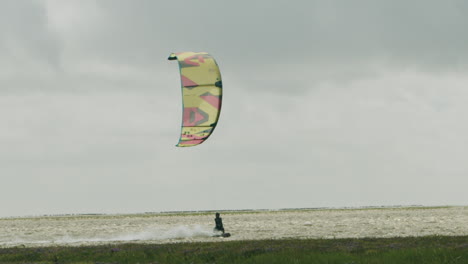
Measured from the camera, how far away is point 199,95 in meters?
33.8

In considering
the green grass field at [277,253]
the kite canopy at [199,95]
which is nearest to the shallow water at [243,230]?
the green grass field at [277,253]

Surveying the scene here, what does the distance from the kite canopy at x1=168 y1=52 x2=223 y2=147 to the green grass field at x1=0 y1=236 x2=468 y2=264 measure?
5.74 metres

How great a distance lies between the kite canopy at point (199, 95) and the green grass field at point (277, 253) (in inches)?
226

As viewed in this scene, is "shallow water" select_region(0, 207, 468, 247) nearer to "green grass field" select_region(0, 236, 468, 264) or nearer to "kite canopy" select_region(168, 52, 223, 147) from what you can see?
"green grass field" select_region(0, 236, 468, 264)

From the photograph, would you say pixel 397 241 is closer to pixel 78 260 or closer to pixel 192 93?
pixel 192 93

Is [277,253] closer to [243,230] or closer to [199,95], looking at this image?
A: [199,95]

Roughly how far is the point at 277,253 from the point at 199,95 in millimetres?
8096

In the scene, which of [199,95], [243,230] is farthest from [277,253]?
[243,230]

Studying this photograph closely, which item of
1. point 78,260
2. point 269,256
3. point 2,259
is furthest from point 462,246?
point 2,259

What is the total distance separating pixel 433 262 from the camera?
28.9 metres

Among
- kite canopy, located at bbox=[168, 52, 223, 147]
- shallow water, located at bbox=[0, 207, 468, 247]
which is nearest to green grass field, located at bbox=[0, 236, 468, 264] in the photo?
kite canopy, located at bbox=[168, 52, 223, 147]

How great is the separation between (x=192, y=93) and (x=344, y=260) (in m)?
10.3

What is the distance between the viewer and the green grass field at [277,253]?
30438 millimetres

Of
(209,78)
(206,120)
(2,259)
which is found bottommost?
(2,259)
